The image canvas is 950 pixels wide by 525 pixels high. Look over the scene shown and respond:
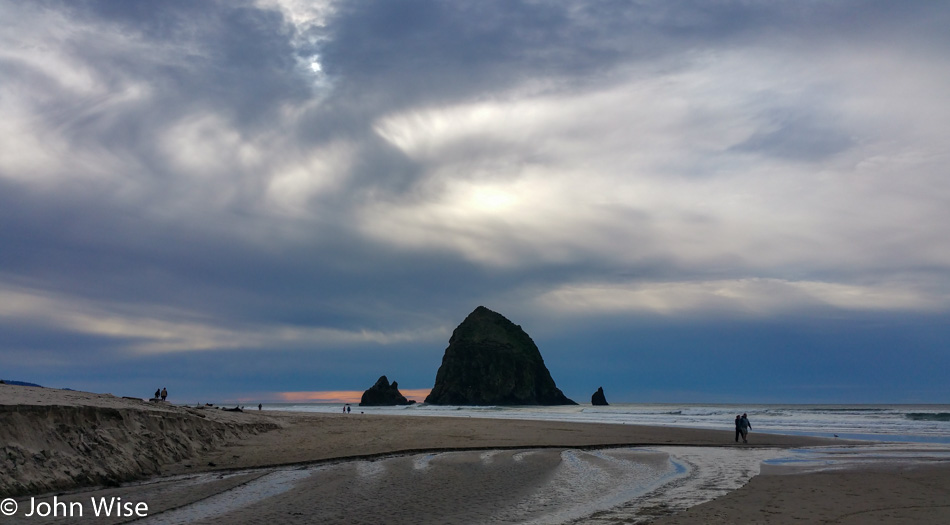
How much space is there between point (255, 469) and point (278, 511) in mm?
7314

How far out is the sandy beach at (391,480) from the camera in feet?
38.4

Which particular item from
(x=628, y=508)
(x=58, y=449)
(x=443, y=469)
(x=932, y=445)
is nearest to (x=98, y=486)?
(x=58, y=449)

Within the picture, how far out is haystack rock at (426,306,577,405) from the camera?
156m

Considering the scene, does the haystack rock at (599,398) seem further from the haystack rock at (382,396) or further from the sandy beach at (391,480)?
the sandy beach at (391,480)

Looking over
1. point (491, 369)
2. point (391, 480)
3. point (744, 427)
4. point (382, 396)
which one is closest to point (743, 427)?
point (744, 427)

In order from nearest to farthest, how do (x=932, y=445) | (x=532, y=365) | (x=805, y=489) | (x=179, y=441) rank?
(x=805, y=489) < (x=179, y=441) < (x=932, y=445) < (x=532, y=365)

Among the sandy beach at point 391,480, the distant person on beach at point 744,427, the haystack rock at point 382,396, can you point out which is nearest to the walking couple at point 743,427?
the distant person on beach at point 744,427

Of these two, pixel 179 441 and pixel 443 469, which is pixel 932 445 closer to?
pixel 443 469

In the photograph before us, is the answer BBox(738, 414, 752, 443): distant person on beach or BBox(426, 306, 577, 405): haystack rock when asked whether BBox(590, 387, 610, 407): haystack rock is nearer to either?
BBox(426, 306, 577, 405): haystack rock

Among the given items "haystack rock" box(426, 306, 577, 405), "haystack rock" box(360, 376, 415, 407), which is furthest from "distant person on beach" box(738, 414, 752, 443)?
"haystack rock" box(360, 376, 415, 407)

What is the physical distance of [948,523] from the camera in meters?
10.8

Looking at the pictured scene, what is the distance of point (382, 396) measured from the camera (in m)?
169

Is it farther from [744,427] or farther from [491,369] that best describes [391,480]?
[491,369]

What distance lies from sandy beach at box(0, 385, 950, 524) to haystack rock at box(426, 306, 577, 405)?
133917mm
